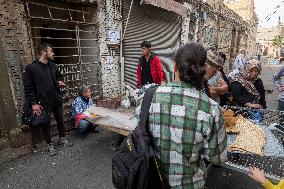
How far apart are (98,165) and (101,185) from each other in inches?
24.8

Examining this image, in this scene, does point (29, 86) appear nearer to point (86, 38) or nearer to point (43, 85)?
point (43, 85)

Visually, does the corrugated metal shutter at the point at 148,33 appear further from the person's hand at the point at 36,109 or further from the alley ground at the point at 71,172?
the person's hand at the point at 36,109

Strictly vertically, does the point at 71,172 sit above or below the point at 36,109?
below

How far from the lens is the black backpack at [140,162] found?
64.7 inches

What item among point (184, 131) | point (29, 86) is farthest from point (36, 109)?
point (184, 131)

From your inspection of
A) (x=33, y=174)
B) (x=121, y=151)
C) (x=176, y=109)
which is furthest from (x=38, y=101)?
(x=176, y=109)

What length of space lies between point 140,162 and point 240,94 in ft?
9.68

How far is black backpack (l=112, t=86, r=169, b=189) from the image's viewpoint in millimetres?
1644

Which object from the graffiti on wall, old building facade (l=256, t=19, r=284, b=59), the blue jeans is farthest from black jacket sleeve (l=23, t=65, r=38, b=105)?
old building facade (l=256, t=19, r=284, b=59)

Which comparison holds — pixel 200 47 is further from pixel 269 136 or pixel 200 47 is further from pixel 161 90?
pixel 269 136

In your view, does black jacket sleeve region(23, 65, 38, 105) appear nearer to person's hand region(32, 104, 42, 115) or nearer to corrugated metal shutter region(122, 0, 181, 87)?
person's hand region(32, 104, 42, 115)

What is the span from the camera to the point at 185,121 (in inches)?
64.9

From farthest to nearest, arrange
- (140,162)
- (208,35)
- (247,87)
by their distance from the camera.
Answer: (208,35), (247,87), (140,162)

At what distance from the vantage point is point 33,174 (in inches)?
165
